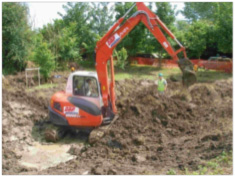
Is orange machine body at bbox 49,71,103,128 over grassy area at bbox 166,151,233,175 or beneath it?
over

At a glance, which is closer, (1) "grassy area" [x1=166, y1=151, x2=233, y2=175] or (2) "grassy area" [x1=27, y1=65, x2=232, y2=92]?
(1) "grassy area" [x1=166, y1=151, x2=233, y2=175]

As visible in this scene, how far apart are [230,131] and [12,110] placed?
22.3ft

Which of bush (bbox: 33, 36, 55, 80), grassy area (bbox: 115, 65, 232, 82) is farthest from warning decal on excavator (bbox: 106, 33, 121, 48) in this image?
grassy area (bbox: 115, 65, 232, 82)

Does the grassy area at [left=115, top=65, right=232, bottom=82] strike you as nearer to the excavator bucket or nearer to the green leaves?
the green leaves

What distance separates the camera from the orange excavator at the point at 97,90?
833cm

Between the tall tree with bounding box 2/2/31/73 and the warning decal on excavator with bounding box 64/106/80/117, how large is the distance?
1179cm

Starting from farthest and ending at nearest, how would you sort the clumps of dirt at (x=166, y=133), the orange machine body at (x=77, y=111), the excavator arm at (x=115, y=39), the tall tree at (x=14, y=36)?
the tall tree at (x=14, y=36) → the excavator arm at (x=115, y=39) → the orange machine body at (x=77, y=111) → the clumps of dirt at (x=166, y=133)

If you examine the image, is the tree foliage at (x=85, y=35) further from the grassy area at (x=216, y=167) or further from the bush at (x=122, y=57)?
the grassy area at (x=216, y=167)

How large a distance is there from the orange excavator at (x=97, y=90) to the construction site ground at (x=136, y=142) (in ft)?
1.67

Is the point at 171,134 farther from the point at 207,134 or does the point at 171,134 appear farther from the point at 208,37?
the point at 208,37

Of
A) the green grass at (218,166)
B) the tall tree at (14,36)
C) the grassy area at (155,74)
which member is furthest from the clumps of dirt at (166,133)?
the tall tree at (14,36)

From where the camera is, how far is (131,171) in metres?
5.53

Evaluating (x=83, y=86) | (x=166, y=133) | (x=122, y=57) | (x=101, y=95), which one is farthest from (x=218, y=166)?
Answer: (x=122, y=57)

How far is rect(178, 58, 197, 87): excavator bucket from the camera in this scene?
31.9 feet
